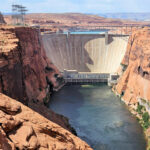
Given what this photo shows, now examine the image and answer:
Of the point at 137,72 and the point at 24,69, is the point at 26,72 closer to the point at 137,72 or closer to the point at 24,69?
the point at 24,69

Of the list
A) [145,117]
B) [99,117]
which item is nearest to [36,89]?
[99,117]

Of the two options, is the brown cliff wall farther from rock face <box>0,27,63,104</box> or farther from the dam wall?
the dam wall

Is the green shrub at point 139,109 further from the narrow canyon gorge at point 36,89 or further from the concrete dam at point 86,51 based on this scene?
the concrete dam at point 86,51

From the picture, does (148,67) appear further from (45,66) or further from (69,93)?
(45,66)

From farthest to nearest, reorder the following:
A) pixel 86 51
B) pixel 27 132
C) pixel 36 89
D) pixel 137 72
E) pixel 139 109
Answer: pixel 86 51 < pixel 137 72 < pixel 36 89 < pixel 139 109 < pixel 27 132

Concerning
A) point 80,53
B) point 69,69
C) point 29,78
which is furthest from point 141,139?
point 80,53
